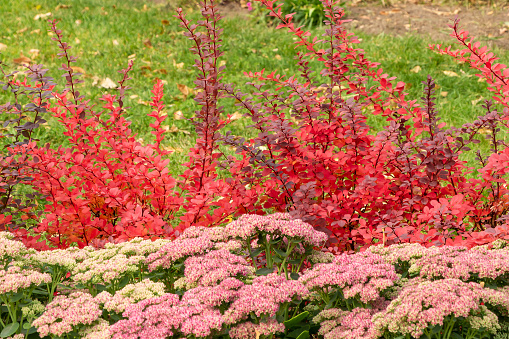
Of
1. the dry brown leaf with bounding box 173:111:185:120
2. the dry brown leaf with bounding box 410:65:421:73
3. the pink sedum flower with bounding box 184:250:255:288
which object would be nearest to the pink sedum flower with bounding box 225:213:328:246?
the pink sedum flower with bounding box 184:250:255:288

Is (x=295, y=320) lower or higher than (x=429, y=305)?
lower

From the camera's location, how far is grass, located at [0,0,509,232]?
5527 mm

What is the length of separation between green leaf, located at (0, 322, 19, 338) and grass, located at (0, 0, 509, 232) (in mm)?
2829

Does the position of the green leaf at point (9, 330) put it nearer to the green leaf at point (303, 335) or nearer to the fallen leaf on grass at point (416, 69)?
the green leaf at point (303, 335)

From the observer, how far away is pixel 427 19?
8180mm

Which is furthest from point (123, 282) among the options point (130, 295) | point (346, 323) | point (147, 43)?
point (147, 43)

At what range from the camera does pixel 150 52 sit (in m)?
6.97

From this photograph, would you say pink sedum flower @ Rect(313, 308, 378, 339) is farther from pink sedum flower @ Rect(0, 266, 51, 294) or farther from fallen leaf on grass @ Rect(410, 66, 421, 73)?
fallen leaf on grass @ Rect(410, 66, 421, 73)

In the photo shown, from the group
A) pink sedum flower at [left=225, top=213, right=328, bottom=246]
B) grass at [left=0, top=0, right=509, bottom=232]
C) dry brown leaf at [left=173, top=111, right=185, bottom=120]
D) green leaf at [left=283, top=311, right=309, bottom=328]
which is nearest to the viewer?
green leaf at [left=283, top=311, right=309, bottom=328]

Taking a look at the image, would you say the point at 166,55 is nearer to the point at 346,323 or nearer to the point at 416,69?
the point at 416,69

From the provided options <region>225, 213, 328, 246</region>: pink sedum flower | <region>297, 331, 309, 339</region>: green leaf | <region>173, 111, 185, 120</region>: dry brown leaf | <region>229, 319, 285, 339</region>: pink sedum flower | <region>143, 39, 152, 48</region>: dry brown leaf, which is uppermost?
<region>225, 213, 328, 246</region>: pink sedum flower

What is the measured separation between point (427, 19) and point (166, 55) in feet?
14.4

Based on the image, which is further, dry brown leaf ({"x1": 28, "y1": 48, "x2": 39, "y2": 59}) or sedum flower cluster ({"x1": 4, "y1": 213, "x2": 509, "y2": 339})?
dry brown leaf ({"x1": 28, "y1": 48, "x2": 39, "y2": 59})

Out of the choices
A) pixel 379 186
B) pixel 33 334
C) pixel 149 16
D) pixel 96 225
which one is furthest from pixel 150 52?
pixel 33 334
